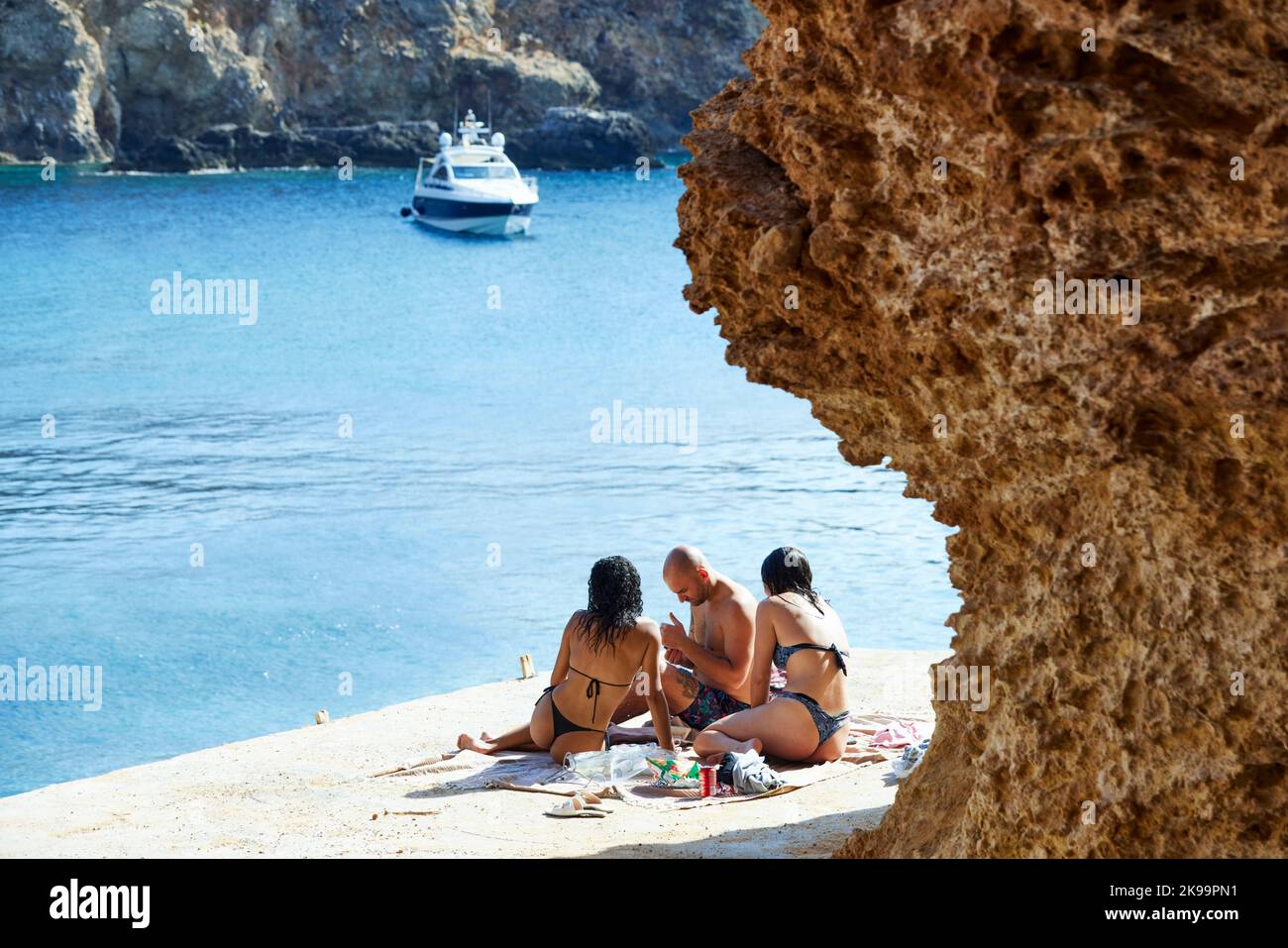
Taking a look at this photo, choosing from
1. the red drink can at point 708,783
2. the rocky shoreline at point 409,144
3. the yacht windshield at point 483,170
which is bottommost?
the red drink can at point 708,783

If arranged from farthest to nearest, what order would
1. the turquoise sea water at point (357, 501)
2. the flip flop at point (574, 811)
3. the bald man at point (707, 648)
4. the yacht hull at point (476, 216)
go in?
1. the yacht hull at point (476, 216)
2. the turquoise sea water at point (357, 501)
3. the bald man at point (707, 648)
4. the flip flop at point (574, 811)

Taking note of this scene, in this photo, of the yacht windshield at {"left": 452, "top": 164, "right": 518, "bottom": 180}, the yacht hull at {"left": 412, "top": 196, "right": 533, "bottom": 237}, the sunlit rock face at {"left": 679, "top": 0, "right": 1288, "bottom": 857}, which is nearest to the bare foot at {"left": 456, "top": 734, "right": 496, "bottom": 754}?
the sunlit rock face at {"left": 679, "top": 0, "right": 1288, "bottom": 857}

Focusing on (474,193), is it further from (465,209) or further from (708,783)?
(708,783)

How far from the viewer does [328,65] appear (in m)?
72.4

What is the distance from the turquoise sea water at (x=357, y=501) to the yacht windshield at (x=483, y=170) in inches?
445

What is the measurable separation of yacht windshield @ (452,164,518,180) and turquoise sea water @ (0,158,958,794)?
1131cm

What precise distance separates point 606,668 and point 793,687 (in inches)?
33.0

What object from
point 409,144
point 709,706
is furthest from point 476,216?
point 709,706

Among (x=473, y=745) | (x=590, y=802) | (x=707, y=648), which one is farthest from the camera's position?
(x=707, y=648)

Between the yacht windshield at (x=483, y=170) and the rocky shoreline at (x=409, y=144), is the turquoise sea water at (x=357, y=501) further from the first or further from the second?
the rocky shoreline at (x=409, y=144)

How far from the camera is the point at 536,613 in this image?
11.9 m

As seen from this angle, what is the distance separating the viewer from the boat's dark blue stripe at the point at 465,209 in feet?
142

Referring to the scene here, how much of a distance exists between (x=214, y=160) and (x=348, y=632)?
184ft

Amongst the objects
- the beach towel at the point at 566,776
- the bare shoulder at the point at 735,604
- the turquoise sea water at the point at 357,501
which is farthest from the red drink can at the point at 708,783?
the turquoise sea water at the point at 357,501
